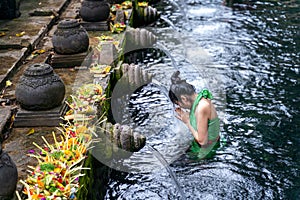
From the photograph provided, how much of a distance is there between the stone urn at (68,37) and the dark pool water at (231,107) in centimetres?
155

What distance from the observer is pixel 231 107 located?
9047mm

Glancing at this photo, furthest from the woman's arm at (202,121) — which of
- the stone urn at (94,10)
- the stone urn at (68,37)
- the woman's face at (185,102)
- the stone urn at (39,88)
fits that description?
the stone urn at (94,10)

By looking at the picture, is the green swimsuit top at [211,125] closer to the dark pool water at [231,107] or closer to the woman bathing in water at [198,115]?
the woman bathing in water at [198,115]

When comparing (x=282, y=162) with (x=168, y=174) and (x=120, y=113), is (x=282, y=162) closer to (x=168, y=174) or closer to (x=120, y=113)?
(x=168, y=174)

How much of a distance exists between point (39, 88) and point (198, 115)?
2.24 meters

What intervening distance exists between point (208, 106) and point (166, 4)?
31.5 feet

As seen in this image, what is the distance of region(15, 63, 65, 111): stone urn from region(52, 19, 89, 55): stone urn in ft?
6.58

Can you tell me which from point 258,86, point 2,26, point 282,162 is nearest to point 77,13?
point 2,26

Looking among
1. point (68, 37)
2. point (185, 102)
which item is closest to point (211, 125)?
point (185, 102)

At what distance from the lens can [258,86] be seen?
9836 mm

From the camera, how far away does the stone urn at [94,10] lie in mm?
10812

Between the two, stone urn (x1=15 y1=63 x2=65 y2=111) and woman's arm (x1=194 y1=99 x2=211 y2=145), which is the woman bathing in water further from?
stone urn (x1=15 y1=63 x2=65 y2=111)

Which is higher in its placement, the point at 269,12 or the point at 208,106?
the point at 208,106

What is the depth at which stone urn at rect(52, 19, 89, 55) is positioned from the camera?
8.80 meters
